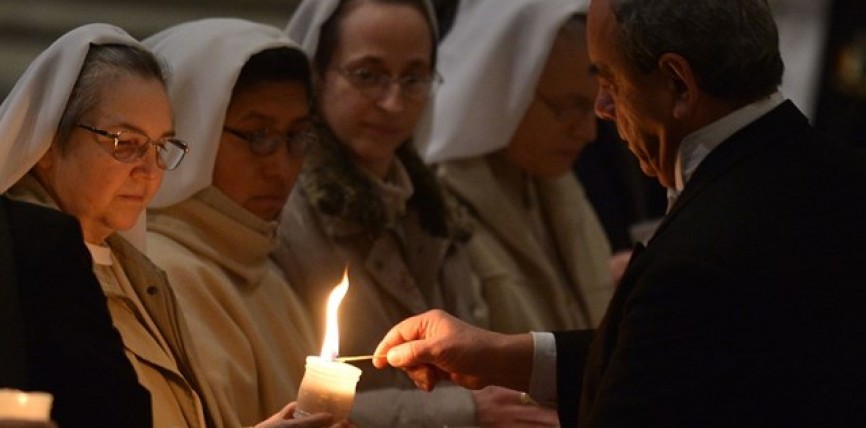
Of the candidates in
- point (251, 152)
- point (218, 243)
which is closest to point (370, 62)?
point (251, 152)

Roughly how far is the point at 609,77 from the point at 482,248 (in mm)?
2181

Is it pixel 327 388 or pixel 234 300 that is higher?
pixel 327 388

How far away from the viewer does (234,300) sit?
477 centimetres

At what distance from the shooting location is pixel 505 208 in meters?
6.22

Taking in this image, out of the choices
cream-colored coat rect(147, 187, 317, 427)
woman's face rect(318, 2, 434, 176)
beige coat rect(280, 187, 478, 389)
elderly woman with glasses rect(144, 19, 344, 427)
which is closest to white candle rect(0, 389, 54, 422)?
cream-colored coat rect(147, 187, 317, 427)

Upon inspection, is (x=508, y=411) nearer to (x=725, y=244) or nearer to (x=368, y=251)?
(x=368, y=251)

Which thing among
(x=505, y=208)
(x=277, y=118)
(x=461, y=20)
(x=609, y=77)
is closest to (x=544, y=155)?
(x=505, y=208)

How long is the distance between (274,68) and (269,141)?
192 mm

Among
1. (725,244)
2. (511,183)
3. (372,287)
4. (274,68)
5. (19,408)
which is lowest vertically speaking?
(511,183)

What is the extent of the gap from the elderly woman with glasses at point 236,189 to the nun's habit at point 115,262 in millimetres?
434

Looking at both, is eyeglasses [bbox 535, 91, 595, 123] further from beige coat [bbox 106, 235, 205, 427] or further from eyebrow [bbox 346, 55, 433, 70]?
beige coat [bbox 106, 235, 205, 427]

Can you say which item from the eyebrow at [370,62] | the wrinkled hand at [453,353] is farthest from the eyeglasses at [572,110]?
the wrinkled hand at [453,353]

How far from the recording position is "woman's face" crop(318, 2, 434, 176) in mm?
5414

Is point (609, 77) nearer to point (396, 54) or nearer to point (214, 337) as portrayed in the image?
point (214, 337)
